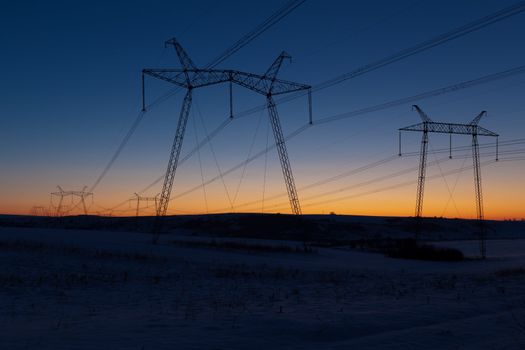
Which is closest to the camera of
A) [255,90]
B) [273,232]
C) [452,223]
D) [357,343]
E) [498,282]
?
[357,343]

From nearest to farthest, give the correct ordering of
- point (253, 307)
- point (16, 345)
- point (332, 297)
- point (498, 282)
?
point (16, 345)
point (253, 307)
point (332, 297)
point (498, 282)

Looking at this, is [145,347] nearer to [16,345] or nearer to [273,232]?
[16,345]

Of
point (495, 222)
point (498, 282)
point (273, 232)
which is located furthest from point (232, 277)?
point (495, 222)

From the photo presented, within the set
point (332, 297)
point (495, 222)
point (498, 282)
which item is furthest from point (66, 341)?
point (495, 222)

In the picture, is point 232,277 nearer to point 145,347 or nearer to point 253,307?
point 253,307

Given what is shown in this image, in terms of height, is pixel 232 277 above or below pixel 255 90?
below

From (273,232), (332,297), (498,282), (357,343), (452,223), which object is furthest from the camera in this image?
(452,223)

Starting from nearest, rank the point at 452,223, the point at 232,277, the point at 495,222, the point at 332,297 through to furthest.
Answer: the point at 332,297 < the point at 232,277 < the point at 452,223 < the point at 495,222

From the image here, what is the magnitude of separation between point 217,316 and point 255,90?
109ft

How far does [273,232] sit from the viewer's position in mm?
119812

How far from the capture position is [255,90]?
47.2 m

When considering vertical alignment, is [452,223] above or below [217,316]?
above

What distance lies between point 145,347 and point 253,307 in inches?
258

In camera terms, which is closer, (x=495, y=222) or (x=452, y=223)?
(x=452, y=223)
